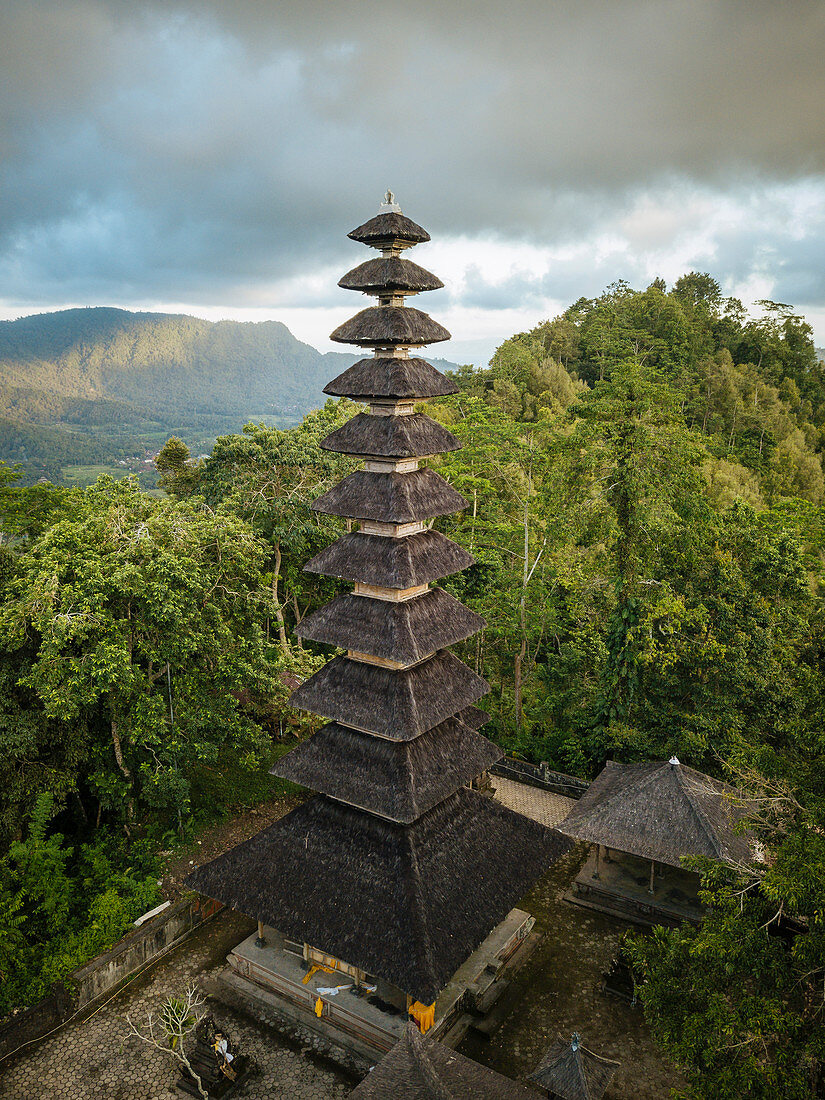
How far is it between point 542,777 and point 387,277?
1589 centimetres

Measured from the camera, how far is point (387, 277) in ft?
38.8

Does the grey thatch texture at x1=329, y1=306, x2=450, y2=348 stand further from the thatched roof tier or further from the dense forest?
the dense forest

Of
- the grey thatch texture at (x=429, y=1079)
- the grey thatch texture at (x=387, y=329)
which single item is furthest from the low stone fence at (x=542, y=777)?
the grey thatch texture at (x=387, y=329)

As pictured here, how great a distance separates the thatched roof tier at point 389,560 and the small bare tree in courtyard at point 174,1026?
7.61 metres

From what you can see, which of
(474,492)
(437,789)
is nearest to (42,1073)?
(437,789)

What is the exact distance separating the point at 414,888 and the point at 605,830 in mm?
5605

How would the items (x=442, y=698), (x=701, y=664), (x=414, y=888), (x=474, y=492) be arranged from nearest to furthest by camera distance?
(x=414, y=888) < (x=442, y=698) < (x=701, y=664) < (x=474, y=492)

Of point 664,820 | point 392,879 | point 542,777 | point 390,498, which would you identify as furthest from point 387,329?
point 542,777

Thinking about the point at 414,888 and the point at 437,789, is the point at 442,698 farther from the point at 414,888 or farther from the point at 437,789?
the point at 414,888

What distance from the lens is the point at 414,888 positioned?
11.9 meters

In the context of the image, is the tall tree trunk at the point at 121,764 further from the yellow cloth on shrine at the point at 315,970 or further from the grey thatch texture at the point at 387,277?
the grey thatch texture at the point at 387,277

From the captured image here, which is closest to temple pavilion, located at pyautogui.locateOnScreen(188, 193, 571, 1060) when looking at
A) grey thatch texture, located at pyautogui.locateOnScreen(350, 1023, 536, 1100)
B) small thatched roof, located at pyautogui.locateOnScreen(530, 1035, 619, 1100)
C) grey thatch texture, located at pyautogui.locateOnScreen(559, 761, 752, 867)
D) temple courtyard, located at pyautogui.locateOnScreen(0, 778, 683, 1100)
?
temple courtyard, located at pyautogui.locateOnScreen(0, 778, 683, 1100)

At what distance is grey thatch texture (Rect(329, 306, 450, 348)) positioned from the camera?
11.9m

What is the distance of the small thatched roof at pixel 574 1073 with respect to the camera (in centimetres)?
1052
